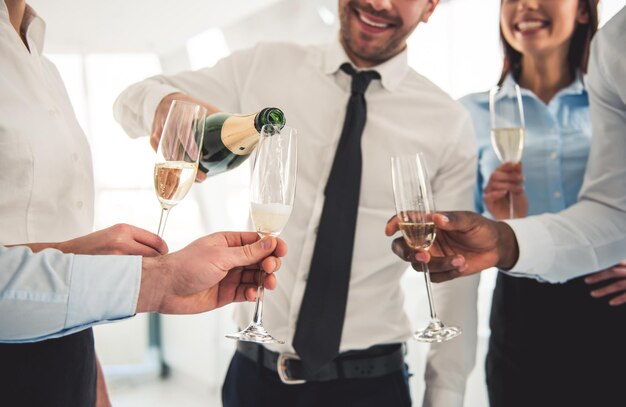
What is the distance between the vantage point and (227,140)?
1301mm

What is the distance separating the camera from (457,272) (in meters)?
1.33

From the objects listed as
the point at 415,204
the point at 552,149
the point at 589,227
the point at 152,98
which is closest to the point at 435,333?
the point at 415,204

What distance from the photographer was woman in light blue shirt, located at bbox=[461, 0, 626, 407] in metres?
1.77

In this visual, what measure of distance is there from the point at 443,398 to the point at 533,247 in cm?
53

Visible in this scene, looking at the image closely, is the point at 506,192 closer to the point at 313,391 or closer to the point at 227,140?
the point at 313,391

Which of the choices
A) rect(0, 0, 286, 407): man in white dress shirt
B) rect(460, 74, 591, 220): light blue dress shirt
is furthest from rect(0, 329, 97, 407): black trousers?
rect(460, 74, 591, 220): light blue dress shirt

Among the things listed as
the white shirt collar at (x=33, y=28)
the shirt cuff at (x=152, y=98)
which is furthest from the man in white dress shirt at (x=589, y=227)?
the white shirt collar at (x=33, y=28)

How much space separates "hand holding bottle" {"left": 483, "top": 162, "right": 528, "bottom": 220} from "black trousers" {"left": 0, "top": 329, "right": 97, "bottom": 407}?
1.33 metres

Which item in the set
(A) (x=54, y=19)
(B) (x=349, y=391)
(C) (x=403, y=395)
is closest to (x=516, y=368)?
(C) (x=403, y=395)

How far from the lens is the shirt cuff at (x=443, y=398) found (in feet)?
5.26

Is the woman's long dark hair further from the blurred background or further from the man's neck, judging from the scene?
the man's neck

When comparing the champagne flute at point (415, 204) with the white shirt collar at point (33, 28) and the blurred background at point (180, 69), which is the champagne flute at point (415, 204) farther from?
the blurred background at point (180, 69)

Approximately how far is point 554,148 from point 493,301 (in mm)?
614

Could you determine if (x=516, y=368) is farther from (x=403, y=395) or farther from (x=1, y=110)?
(x=1, y=110)
